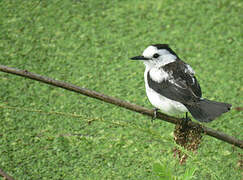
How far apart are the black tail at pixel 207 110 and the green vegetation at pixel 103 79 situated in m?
0.28

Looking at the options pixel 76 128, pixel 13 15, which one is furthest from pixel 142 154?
pixel 13 15

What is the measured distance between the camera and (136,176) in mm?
1815

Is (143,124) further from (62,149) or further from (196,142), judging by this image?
(196,142)

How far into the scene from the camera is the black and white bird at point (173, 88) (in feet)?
4.33

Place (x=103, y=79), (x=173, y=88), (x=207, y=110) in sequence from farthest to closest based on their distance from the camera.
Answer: (x=103, y=79) → (x=173, y=88) → (x=207, y=110)

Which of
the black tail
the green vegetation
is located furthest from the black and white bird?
the green vegetation

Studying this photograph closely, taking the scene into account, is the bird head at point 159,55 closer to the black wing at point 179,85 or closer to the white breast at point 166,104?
the black wing at point 179,85

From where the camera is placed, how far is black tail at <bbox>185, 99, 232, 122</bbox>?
128 centimetres

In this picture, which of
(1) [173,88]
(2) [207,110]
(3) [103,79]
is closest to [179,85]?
(1) [173,88]

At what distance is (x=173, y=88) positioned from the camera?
56.3 inches

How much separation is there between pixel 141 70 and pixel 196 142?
45.9 inches

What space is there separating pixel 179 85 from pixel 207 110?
162mm

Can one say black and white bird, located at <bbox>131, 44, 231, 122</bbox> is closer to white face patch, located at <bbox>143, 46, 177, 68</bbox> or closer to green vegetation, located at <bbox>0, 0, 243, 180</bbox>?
white face patch, located at <bbox>143, 46, 177, 68</bbox>

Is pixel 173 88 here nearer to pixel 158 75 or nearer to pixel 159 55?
pixel 158 75
